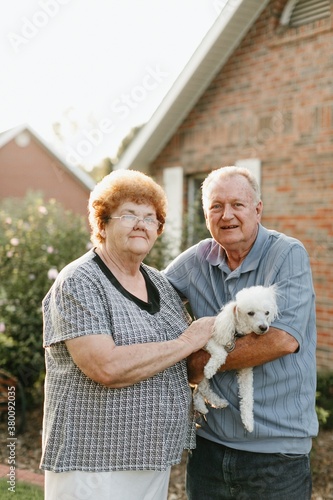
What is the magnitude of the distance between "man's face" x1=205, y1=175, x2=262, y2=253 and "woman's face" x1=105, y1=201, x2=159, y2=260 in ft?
1.11

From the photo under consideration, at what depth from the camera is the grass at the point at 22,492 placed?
4.62 metres

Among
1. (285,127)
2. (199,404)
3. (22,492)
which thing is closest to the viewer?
(199,404)

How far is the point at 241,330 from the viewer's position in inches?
106

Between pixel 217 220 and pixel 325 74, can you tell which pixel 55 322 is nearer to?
pixel 217 220

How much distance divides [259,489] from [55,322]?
1.16 m

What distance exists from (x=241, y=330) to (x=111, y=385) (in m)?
0.64

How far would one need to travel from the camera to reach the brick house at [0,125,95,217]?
25875mm

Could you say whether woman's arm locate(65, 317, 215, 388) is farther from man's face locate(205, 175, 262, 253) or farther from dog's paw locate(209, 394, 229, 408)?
man's face locate(205, 175, 262, 253)

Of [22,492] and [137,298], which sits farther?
[22,492]

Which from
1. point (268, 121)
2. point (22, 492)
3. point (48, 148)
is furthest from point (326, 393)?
point (48, 148)

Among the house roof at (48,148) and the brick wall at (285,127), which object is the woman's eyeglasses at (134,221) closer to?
the brick wall at (285,127)

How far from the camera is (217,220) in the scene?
113 inches

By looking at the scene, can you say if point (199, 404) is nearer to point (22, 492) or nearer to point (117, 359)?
point (117, 359)

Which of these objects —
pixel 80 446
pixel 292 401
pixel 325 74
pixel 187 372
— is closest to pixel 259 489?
pixel 292 401
